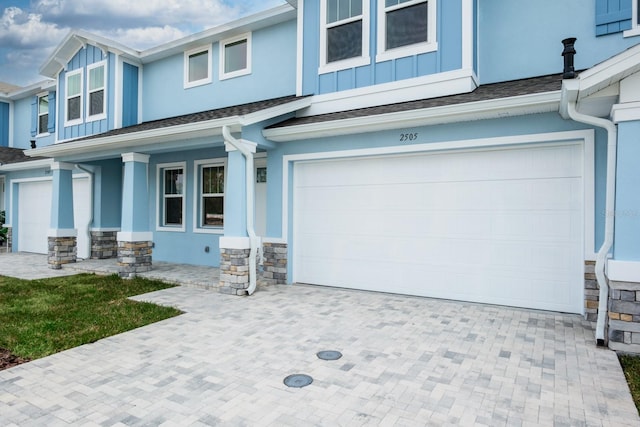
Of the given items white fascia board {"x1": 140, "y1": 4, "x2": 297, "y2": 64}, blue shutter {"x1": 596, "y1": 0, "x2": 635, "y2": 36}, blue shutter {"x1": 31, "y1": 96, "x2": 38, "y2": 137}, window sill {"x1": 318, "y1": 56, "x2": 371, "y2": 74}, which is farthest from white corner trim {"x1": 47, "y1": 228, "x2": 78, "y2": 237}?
blue shutter {"x1": 596, "y1": 0, "x2": 635, "y2": 36}

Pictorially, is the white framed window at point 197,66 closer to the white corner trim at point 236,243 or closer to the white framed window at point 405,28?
the white framed window at point 405,28

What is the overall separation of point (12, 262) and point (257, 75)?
8755 mm

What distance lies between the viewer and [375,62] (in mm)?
7227

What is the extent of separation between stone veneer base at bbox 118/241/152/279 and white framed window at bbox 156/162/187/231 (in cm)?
164

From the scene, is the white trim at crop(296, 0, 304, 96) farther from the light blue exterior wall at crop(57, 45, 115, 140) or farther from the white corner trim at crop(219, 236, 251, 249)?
the light blue exterior wall at crop(57, 45, 115, 140)

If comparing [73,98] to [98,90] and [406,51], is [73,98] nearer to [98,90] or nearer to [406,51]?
[98,90]

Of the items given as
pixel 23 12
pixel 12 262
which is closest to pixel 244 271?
pixel 12 262

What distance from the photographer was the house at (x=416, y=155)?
5.15 metres

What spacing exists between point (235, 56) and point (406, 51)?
183 inches

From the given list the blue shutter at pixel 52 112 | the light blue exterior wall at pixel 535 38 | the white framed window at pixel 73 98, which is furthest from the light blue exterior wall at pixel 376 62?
the blue shutter at pixel 52 112

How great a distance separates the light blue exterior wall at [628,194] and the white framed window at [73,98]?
42.0ft

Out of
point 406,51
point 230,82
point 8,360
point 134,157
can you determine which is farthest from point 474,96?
point 134,157

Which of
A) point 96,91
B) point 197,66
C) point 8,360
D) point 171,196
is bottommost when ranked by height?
point 8,360

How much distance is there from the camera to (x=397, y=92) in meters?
7.06
